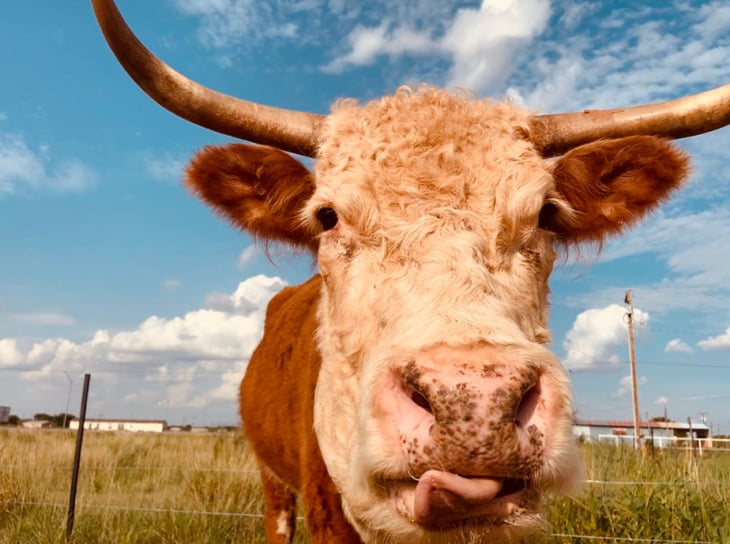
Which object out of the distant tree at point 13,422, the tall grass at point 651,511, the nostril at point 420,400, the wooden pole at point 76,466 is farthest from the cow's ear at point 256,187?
the distant tree at point 13,422

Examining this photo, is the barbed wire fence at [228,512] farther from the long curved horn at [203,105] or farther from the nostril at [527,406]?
the long curved horn at [203,105]

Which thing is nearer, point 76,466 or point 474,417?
point 474,417

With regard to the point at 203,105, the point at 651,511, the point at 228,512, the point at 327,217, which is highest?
the point at 203,105

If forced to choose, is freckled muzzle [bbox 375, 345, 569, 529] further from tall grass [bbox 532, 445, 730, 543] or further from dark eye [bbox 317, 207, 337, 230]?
tall grass [bbox 532, 445, 730, 543]

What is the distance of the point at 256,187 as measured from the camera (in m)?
3.53

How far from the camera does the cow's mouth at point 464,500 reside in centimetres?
175

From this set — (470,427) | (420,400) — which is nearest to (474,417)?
(470,427)

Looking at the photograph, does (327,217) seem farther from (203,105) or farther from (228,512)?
(228,512)

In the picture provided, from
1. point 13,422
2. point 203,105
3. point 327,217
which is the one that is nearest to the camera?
point 327,217

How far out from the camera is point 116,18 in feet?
9.25

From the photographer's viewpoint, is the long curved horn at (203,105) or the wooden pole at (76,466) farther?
the wooden pole at (76,466)

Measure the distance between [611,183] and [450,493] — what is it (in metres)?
2.26

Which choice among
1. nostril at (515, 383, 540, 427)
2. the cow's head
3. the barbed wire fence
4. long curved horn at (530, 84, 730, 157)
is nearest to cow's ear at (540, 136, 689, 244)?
the cow's head

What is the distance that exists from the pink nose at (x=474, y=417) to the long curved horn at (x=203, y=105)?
6.42 ft
